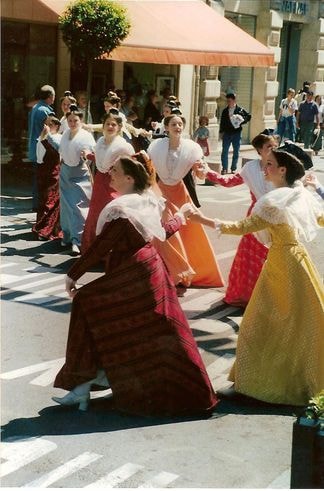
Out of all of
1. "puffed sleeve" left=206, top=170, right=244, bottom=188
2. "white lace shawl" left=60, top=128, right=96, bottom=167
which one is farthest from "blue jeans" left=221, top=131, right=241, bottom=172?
"puffed sleeve" left=206, top=170, right=244, bottom=188

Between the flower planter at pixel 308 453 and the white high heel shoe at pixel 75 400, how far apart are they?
2.05m

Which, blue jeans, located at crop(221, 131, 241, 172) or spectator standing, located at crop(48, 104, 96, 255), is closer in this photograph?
spectator standing, located at crop(48, 104, 96, 255)

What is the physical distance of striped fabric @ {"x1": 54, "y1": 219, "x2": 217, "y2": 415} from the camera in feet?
18.9

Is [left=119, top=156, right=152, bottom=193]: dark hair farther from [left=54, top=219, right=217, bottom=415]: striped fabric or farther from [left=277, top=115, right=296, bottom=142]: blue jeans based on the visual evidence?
[left=277, top=115, right=296, bottom=142]: blue jeans

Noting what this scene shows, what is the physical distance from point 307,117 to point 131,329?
18413 mm

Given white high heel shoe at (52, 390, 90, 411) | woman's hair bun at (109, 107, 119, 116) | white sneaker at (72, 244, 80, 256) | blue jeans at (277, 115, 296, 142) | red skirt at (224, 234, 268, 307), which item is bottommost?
white sneaker at (72, 244, 80, 256)

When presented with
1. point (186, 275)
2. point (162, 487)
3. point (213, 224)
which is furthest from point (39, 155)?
point (162, 487)

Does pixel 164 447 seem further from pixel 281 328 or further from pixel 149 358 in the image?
pixel 281 328

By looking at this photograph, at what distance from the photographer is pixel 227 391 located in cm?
625

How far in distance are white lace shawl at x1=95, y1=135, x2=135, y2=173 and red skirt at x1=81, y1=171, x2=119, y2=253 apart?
0.11 meters

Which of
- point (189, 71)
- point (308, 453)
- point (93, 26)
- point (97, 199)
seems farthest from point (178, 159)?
point (189, 71)

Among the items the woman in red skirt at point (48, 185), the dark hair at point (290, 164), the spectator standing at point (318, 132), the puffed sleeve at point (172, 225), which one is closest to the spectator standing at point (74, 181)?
the woman in red skirt at point (48, 185)

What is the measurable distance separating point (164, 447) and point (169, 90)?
15.5 meters

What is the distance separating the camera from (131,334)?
19.0 ft
